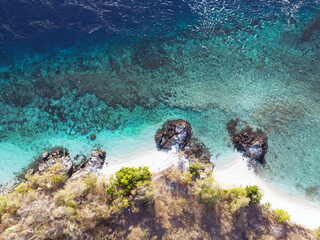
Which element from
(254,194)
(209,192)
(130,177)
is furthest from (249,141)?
(130,177)

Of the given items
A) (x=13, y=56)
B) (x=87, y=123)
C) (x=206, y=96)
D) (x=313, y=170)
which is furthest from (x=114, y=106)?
(x=313, y=170)

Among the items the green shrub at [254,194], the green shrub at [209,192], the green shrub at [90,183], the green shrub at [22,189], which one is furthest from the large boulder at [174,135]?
the green shrub at [22,189]

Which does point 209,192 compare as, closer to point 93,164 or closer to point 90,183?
point 90,183

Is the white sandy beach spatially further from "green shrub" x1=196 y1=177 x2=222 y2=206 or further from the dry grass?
"green shrub" x1=196 y1=177 x2=222 y2=206

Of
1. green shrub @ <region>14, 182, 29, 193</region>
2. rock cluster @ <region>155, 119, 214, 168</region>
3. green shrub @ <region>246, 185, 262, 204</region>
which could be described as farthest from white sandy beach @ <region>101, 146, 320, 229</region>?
green shrub @ <region>14, 182, 29, 193</region>

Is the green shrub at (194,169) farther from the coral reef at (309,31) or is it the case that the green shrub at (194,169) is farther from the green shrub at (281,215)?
the coral reef at (309,31)

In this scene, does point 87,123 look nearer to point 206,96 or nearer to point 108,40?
point 108,40
